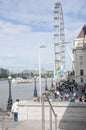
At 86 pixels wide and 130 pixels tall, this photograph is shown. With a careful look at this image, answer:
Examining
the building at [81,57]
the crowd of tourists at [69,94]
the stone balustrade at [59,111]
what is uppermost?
the building at [81,57]

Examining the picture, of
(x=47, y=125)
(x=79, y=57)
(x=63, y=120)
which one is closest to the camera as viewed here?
(x=47, y=125)

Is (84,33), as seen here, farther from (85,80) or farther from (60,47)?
(85,80)

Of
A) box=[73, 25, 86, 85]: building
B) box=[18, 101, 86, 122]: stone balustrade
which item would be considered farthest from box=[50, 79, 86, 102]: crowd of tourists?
box=[73, 25, 86, 85]: building

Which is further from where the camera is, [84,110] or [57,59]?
[57,59]

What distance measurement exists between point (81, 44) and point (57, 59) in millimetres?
13441

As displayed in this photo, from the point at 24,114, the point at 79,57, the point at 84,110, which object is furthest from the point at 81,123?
the point at 79,57

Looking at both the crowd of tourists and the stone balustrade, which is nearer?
the stone balustrade

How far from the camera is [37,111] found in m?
20.9

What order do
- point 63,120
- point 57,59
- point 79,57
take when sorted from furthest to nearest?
point 79,57 → point 57,59 → point 63,120

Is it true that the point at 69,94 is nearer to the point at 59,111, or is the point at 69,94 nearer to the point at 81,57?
the point at 59,111

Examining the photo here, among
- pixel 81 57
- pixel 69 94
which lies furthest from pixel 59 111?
pixel 81 57

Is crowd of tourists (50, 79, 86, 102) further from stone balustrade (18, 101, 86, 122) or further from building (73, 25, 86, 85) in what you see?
building (73, 25, 86, 85)

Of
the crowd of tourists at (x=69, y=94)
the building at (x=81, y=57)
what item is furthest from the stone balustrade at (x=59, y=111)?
the building at (x=81, y=57)

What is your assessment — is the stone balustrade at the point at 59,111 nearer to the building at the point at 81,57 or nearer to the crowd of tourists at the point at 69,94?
the crowd of tourists at the point at 69,94
